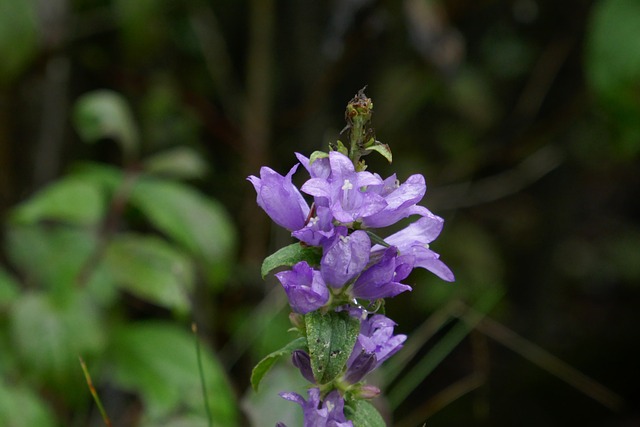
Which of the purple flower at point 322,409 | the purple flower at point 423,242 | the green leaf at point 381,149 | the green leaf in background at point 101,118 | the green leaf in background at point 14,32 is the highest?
the green leaf in background at point 14,32

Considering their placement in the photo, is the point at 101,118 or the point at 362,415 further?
the point at 101,118

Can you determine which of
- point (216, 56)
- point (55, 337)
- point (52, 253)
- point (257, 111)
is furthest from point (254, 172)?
point (55, 337)

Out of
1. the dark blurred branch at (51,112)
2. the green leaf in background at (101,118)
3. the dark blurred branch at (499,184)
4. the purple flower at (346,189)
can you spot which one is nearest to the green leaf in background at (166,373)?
the green leaf in background at (101,118)

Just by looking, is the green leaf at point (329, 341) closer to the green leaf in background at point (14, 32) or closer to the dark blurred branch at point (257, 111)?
the green leaf in background at point (14, 32)

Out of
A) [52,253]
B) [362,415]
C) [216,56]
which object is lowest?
[362,415]

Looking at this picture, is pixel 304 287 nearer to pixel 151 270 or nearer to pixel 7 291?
pixel 151 270

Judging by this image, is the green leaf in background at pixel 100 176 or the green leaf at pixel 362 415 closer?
the green leaf at pixel 362 415

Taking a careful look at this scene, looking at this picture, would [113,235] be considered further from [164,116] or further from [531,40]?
[531,40]
